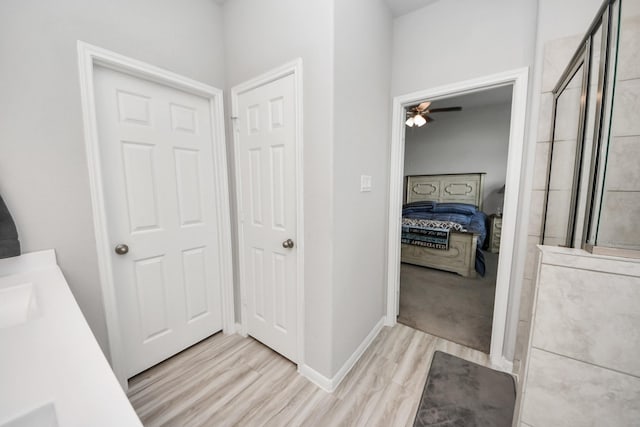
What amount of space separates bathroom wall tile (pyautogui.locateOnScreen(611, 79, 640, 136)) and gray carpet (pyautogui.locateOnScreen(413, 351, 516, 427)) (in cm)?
150

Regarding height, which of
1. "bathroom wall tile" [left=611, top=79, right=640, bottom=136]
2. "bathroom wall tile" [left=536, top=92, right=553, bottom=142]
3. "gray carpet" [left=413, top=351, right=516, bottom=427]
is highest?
"bathroom wall tile" [left=536, top=92, right=553, bottom=142]

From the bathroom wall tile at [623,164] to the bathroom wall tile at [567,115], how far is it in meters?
0.33

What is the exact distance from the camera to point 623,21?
82cm

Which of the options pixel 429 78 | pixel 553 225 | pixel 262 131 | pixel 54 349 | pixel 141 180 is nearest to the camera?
pixel 54 349

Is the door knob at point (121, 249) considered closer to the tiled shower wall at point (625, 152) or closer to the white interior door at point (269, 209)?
the white interior door at point (269, 209)

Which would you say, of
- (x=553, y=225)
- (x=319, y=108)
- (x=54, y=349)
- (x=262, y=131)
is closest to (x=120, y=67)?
(x=262, y=131)

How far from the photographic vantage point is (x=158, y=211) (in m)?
1.58

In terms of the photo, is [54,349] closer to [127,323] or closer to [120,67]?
[127,323]

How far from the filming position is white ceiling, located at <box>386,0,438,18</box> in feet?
5.60

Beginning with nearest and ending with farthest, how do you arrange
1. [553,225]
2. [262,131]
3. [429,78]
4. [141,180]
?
[553,225] < [141,180] < [262,131] < [429,78]

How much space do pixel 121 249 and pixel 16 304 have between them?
20.8 inches

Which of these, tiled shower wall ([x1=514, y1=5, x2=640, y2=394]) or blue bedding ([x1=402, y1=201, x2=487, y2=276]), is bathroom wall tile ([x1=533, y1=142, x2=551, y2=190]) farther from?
blue bedding ([x1=402, y1=201, x2=487, y2=276])

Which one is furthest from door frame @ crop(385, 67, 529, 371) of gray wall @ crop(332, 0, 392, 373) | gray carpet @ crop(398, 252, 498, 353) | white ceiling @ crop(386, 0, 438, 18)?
white ceiling @ crop(386, 0, 438, 18)

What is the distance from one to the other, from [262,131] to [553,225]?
185cm
